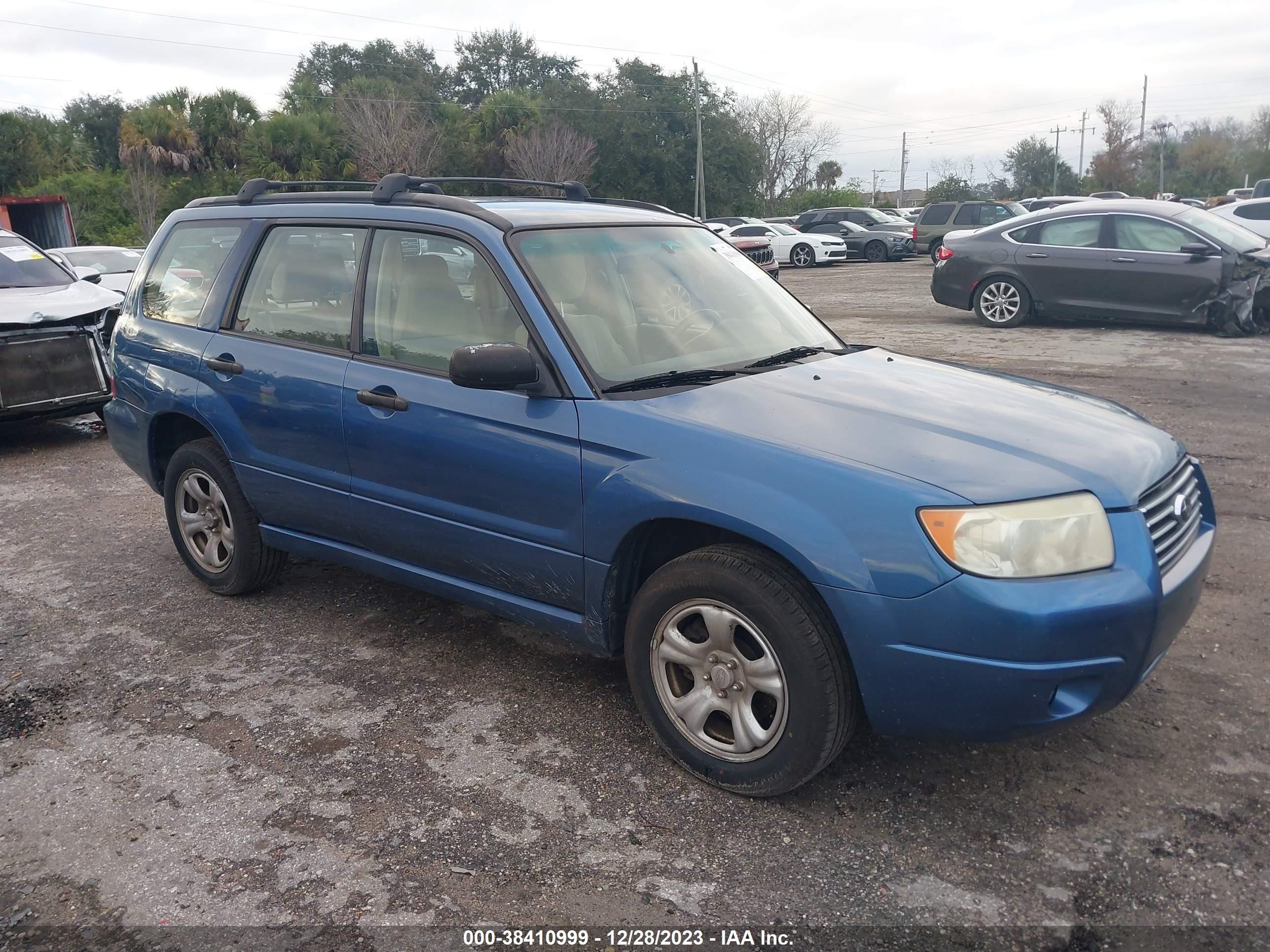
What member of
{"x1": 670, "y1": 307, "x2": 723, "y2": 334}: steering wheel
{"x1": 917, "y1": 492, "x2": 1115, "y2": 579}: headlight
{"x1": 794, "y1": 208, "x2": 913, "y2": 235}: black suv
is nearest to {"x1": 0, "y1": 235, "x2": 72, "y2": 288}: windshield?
{"x1": 670, "y1": 307, "x2": 723, "y2": 334}: steering wheel

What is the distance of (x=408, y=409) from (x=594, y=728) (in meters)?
1.34

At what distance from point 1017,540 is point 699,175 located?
1797 inches

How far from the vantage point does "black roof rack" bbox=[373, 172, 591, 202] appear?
4.11 m

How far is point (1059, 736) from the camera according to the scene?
3.44 meters

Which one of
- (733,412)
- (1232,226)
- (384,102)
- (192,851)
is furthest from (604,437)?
(384,102)

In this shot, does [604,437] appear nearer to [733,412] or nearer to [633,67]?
[733,412]

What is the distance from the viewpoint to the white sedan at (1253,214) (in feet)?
57.2

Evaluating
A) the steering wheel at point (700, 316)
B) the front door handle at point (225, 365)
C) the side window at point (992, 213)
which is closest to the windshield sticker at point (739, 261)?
the steering wheel at point (700, 316)

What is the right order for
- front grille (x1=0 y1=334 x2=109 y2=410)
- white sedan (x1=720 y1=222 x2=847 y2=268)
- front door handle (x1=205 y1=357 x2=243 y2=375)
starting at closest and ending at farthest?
front door handle (x1=205 y1=357 x2=243 y2=375) → front grille (x1=0 y1=334 x2=109 y2=410) → white sedan (x1=720 y1=222 x2=847 y2=268)

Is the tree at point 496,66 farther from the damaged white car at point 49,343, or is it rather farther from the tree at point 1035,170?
the damaged white car at point 49,343

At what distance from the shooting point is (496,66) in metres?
66.6

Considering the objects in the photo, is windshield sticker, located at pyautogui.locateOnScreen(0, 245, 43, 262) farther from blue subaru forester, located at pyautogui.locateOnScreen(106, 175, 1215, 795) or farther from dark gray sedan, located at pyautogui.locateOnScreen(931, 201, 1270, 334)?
dark gray sedan, located at pyautogui.locateOnScreen(931, 201, 1270, 334)

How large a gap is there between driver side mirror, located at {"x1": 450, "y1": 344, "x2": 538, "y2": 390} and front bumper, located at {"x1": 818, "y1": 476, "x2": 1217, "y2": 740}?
1205 mm

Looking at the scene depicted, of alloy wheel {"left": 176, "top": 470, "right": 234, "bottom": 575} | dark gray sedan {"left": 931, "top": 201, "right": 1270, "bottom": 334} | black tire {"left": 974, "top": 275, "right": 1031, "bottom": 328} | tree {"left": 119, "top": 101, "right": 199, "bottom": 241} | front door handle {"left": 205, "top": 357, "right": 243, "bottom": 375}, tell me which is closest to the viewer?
front door handle {"left": 205, "top": 357, "right": 243, "bottom": 375}
